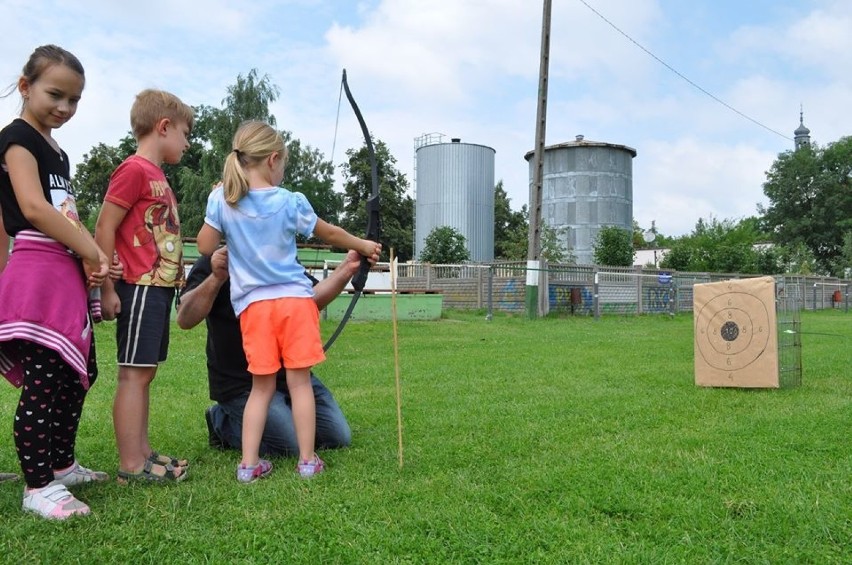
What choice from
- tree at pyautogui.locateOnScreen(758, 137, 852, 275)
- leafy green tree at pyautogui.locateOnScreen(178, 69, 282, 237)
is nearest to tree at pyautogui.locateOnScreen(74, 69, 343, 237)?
leafy green tree at pyautogui.locateOnScreen(178, 69, 282, 237)

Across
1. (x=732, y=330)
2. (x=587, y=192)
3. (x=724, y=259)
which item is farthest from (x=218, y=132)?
(x=732, y=330)

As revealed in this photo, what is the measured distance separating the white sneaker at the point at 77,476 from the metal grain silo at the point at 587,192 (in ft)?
88.0

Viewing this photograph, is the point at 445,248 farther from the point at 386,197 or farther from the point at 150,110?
the point at 150,110

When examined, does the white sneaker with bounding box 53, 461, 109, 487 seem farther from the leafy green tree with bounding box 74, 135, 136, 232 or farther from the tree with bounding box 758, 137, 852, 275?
the tree with bounding box 758, 137, 852, 275

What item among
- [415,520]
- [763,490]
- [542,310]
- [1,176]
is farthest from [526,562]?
[542,310]

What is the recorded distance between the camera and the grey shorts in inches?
103

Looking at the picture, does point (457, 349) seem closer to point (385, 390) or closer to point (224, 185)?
point (385, 390)

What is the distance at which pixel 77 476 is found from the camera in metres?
2.62

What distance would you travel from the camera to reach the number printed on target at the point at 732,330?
196 inches

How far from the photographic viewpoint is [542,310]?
1551 centimetres

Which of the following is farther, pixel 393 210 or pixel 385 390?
pixel 393 210

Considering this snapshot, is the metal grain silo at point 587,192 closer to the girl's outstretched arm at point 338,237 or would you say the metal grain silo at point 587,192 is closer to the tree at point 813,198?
the tree at point 813,198

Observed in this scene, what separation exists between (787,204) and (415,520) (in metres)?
55.5

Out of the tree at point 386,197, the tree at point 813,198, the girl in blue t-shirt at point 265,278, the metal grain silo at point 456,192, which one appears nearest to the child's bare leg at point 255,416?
the girl in blue t-shirt at point 265,278
